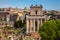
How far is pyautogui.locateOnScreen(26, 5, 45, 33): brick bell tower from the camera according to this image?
51375mm

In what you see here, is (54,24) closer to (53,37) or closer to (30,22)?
(53,37)

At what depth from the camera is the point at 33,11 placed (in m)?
52.6

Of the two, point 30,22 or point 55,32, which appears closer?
point 55,32

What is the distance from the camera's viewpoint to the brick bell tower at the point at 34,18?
51.4 metres

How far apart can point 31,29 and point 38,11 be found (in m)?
3.05

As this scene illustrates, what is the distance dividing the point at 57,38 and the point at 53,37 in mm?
573

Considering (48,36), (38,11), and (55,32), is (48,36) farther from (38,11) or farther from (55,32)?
(38,11)

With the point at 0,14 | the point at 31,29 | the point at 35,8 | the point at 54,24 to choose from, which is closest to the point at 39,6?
the point at 35,8

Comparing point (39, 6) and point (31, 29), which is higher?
point (39, 6)

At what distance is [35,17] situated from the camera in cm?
5253

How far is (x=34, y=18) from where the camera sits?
171ft

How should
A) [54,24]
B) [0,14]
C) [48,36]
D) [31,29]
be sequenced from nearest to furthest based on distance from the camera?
[48,36] → [54,24] → [31,29] → [0,14]

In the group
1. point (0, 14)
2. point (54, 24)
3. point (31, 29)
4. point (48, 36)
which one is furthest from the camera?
point (0, 14)

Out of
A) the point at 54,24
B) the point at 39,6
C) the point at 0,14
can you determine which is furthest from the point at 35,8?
the point at 0,14
